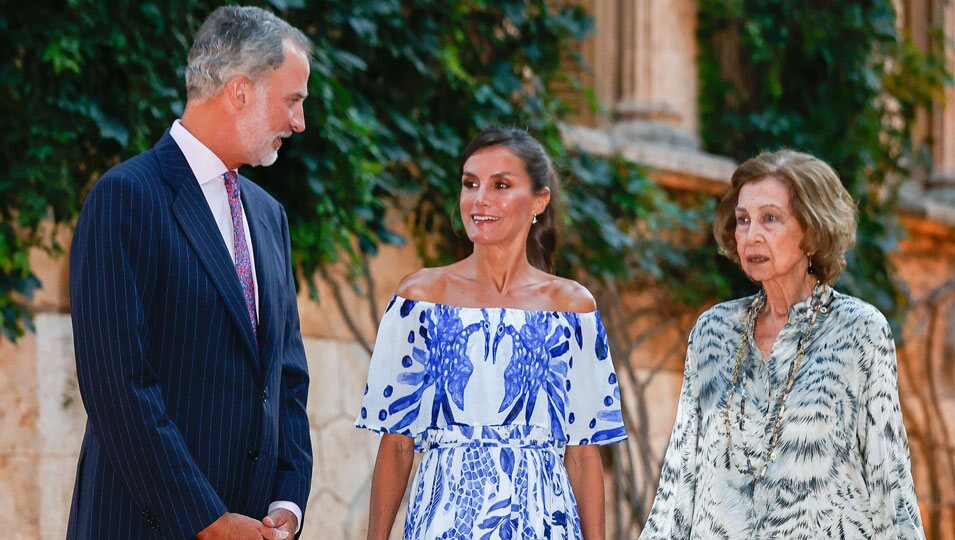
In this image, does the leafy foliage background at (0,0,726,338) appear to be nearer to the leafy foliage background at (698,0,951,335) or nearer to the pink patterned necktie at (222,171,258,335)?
the leafy foliage background at (698,0,951,335)

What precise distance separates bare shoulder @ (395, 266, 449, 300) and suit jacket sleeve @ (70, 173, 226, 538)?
37.3 inches

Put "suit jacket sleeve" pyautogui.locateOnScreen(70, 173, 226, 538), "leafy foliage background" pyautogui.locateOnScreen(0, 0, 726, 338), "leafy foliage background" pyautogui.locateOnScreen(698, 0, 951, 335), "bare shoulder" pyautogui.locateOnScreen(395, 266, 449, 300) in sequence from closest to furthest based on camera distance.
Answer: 1. "suit jacket sleeve" pyautogui.locateOnScreen(70, 173, 226, 538)
2. "bare shoulder" pyautogui.locateOnScreen(395, 266, 449, 300)
3. "leafy foliage background" pyautogui.locateOnScreen(0, 0, 726, 338)
4. "leafy foliage background" pyautogui.locateOnScreen(698, 0, 951, 335)

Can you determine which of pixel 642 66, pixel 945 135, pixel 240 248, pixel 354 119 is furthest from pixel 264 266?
pixel 945 135

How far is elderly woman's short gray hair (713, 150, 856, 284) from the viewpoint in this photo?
156 inches

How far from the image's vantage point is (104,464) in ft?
10.7

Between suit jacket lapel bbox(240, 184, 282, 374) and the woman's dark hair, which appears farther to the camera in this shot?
the woman's dark hair

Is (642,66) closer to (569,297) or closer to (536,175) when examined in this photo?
(536,175)

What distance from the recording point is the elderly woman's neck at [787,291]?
4.03 m

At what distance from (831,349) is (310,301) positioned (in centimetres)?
301

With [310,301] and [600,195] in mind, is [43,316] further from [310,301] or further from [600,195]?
[600,195]

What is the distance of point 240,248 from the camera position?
11.6 feet

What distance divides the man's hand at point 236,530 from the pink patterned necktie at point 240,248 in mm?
405

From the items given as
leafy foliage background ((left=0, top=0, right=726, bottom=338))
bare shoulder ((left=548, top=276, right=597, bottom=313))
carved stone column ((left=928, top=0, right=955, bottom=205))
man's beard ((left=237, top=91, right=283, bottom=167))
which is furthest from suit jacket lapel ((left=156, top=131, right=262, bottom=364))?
carved stone column ((left=928, top=0, right=955, bottom=205))

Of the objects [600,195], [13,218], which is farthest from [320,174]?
[600,195]
